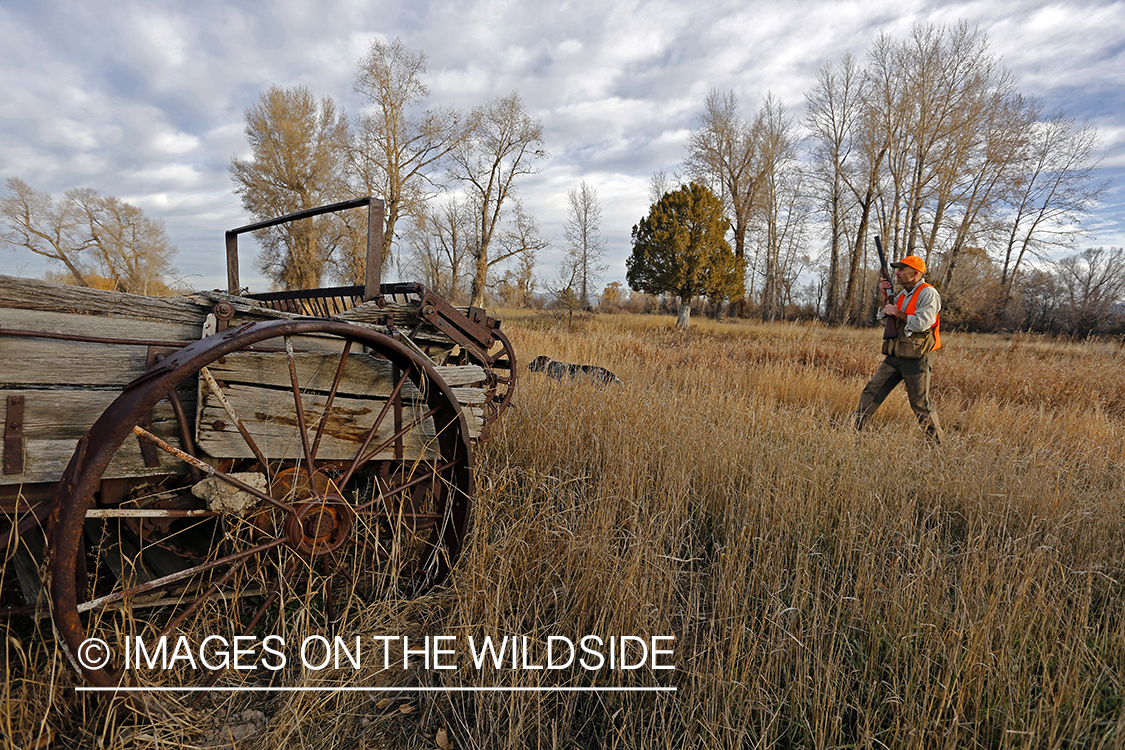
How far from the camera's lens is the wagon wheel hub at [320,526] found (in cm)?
182

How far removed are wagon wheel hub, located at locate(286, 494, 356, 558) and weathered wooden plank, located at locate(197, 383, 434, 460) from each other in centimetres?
22

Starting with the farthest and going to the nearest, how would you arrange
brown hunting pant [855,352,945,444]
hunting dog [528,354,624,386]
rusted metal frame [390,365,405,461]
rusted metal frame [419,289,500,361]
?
1. hunting dog [528,354,624,386]
2. brown hunting pant [855,352,945,444]
3. rusted metal frame [419,289,500,361]
4. rusted metal frame [390,365,405,461]

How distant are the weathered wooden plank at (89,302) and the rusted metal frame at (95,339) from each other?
10 centimetres

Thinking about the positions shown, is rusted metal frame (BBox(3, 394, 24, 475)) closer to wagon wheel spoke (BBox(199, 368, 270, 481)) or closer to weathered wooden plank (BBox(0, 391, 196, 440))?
weathered wooden plank (BBox(0, 391, 196, 440))

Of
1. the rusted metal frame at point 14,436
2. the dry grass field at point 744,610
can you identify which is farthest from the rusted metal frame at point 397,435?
the rusted metal frame at point 14,436

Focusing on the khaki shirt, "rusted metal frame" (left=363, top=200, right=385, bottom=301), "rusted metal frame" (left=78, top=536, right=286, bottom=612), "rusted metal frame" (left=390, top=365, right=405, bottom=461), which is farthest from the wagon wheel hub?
the khaki shirt

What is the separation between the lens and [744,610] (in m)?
2.17

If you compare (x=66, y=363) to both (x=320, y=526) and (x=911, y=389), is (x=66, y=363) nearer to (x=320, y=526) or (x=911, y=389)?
(x=320, y=526)

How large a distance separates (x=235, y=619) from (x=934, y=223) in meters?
32.8

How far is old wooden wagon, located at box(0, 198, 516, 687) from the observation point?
146cm

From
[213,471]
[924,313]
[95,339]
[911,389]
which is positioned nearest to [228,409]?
[213,471]

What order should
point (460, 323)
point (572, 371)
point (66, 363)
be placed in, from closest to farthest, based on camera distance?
point (66, 363) < point (460, 323) < point (572, 371)

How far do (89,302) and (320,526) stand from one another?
106 centimetres

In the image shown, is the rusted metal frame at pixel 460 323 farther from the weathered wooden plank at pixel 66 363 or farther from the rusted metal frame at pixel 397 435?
the weathered wooden plank at pixel 66 363
